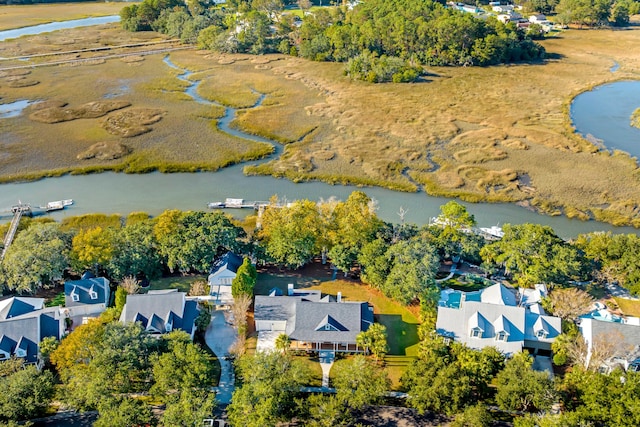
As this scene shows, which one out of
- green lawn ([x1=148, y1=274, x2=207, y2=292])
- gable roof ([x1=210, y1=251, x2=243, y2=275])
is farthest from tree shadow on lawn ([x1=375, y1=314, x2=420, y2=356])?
green lawn ([x1=148, y1=274, x2=207, y2=292])

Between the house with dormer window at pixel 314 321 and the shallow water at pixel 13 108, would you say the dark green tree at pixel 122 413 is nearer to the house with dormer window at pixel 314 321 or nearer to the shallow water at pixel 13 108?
the house with dormer window at pixel 314 321

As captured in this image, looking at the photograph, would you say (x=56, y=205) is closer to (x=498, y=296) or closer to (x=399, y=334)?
(x=399, y=334)

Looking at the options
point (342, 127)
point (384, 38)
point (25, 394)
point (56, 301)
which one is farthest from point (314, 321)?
point (384, 38)

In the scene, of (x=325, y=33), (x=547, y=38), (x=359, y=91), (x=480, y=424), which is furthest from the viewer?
(x=547, y=38)

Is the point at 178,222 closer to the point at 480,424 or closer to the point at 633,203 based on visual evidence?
the point at 480,424

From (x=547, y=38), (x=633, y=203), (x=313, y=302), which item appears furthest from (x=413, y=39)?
(x=313, y=302)

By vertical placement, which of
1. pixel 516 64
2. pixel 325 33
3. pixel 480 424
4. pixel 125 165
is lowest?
pixel 480 424

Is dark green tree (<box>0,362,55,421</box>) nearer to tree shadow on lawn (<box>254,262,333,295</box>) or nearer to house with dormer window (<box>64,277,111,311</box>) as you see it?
house with dormer window (<box>64,277,111,311</box>)

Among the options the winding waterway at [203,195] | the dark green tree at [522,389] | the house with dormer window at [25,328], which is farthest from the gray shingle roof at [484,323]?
the house with dormer window at [25,328]
